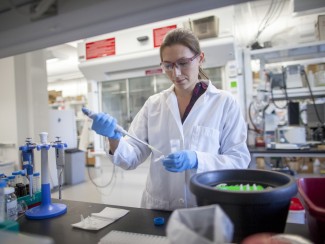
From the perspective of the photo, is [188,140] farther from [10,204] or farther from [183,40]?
[10,204]

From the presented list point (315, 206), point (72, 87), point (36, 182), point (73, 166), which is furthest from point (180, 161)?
point (72, 87)

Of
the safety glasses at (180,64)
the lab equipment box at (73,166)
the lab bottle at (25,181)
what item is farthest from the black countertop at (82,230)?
the lab equipment box at (73,166)

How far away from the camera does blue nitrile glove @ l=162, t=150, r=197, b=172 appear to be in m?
0.94

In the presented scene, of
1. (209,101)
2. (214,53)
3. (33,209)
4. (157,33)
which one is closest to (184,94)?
(209,101)

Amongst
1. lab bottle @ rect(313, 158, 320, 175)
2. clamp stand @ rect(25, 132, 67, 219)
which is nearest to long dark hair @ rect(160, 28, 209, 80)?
clamp stand @ rect(25, 132, 67, 219)

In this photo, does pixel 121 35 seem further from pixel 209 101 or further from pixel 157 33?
pixel 209 101

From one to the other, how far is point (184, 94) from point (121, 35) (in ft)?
6.12

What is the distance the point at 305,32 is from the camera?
4.11 meters

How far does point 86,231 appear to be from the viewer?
0.83 meters

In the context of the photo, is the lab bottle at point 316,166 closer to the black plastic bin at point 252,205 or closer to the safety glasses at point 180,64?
the safety glasses at point 180,64

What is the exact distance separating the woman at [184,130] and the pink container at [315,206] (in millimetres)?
288

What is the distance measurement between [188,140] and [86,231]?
23.5 inches

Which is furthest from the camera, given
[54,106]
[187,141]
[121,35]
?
[54,106]

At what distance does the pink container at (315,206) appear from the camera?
62 cm
